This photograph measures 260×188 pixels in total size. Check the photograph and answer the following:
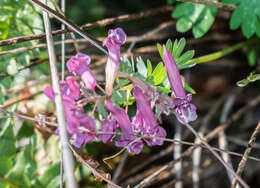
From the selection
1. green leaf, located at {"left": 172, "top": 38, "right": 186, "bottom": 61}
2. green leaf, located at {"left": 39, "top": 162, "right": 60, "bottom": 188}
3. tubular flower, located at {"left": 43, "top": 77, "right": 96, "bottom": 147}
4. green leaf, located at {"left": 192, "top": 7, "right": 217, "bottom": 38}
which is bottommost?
green leaf, located at {"left": 39, "top": 162, "right": 60, "bottom": 188}

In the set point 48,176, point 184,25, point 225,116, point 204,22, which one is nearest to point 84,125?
point 48,176

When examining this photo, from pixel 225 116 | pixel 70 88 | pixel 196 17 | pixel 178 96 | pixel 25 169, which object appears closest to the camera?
pixel 70 88

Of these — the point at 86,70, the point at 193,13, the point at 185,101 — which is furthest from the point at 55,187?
the point at 193,13

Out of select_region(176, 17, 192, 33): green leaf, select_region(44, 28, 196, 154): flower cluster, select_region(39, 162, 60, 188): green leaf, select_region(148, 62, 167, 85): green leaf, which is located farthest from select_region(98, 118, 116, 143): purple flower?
select_region(176, 17, 192, 33): green leaf

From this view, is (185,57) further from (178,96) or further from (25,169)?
(25,169)

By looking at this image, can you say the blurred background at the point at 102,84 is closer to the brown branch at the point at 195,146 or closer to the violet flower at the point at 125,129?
the brown branch at the point at 195,146

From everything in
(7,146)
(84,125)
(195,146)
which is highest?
(84,125)

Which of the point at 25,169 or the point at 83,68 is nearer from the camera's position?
the point at 83,68

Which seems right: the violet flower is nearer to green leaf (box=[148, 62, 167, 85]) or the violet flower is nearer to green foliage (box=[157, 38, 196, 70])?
green leaf (box=[148, 62, 167, 85])
